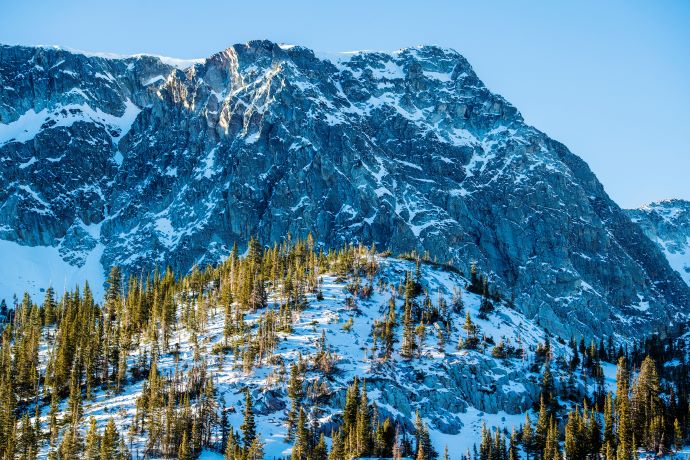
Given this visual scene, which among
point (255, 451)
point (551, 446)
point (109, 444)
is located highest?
point (109, 444)

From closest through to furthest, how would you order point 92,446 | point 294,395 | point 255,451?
point 92,446 → point 255,451 → point 294,395

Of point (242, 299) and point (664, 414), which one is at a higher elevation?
point (242, 299)

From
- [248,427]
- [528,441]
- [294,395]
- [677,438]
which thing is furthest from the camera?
[528,441]

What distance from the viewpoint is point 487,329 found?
19438cm

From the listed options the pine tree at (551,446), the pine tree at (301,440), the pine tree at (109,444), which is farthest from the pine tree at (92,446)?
the pine tree at (551,446)

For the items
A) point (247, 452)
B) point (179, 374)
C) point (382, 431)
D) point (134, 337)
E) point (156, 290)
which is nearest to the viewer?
point (247, 452)

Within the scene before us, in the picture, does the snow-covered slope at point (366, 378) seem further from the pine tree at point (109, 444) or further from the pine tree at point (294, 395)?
the pine tree at point (109, 444)

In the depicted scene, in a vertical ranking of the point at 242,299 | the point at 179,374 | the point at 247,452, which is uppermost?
the point at 242,299

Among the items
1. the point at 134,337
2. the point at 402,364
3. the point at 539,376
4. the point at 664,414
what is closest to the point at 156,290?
the point at 134,337

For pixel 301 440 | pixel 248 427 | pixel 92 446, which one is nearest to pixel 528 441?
pixel 301 440

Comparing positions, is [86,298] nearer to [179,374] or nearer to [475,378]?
[179,374]

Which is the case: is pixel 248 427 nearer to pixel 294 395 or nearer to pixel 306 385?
pixel 294 395

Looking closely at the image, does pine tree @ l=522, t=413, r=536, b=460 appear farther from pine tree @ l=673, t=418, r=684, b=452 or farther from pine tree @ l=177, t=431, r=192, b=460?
pine tree @ l=177, t=431, r=192, b=460

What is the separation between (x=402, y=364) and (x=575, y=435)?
41323 mm
